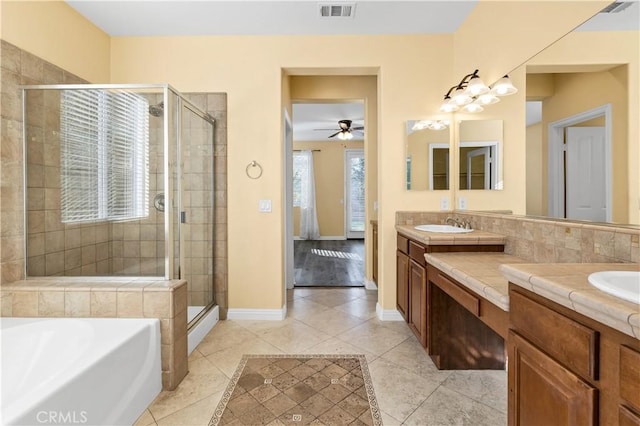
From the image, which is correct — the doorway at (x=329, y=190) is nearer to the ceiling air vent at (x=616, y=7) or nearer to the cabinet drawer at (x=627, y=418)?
the ceiling air vent at (x=616, y=7)

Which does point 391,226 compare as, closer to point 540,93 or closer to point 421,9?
point 540,93

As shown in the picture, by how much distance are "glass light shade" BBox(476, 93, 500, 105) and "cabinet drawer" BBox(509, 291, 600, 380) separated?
66.4 inches

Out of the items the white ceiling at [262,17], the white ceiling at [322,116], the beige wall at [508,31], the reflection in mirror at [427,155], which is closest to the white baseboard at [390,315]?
the reflection in mirror at [427,155]

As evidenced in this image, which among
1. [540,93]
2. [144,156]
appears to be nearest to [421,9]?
[540,93]

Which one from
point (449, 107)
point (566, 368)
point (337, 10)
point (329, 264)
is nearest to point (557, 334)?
point (566, 368)

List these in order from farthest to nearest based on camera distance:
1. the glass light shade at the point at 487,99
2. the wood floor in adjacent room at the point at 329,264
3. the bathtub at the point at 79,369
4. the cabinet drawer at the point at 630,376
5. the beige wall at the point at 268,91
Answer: the wood floor in adjacent room at the point at 329,264
the beige wall at the point at 268,91
the glass light shade at the point at 487,99
the bathtub at the point at 79,369
the cabinet drawer at the point at 630,376

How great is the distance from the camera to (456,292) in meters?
1.60

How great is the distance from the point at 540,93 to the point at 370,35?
1619mm

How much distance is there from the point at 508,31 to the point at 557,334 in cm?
211

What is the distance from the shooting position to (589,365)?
768 mm

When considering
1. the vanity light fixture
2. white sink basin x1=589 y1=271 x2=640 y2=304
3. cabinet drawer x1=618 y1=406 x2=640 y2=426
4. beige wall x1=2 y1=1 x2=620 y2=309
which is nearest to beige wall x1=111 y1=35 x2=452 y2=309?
beige wall x1=2 y1=1 x2=620 y2=309

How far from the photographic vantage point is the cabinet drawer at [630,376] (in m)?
0.65

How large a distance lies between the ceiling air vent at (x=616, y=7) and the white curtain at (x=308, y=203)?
6.62 metres

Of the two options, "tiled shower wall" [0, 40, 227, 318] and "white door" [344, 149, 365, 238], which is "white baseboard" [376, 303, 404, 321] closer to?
"tiled shower wall" [0, 40, 227, 318]
